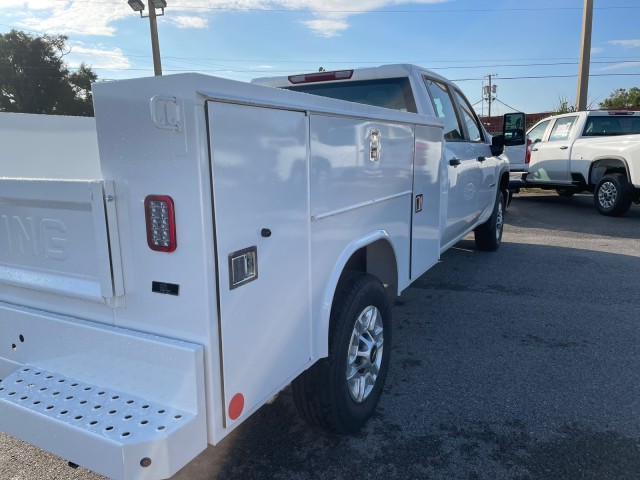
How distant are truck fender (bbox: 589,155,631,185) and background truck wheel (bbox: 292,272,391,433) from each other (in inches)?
346

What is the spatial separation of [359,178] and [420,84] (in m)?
1.93

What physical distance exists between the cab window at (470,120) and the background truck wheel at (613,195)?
5708mm

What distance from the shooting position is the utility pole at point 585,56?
49.9 ft

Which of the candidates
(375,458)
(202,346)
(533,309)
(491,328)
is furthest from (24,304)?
(533,309)

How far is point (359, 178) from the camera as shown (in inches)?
104

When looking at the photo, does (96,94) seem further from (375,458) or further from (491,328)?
(491,328)

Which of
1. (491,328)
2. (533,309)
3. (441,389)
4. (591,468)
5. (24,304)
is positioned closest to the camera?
(24,304)

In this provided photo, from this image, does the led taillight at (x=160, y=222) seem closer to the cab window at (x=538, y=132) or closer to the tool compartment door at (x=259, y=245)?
the tool compartment door at (x=259, y=245)

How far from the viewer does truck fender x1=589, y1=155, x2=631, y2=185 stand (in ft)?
32.0

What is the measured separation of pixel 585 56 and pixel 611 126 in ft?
19.3

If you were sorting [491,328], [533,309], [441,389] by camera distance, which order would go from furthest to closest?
[533,309], [491,328], [441,389]

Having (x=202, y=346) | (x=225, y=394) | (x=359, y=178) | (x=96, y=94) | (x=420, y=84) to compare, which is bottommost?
(x=225, y=394)

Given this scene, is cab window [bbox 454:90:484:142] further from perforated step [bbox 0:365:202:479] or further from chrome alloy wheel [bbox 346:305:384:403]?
perforated step [bbox 0:365:202:479]

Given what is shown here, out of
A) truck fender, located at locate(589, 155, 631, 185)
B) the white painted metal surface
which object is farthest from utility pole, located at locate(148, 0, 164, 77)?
the white painted metal surface
